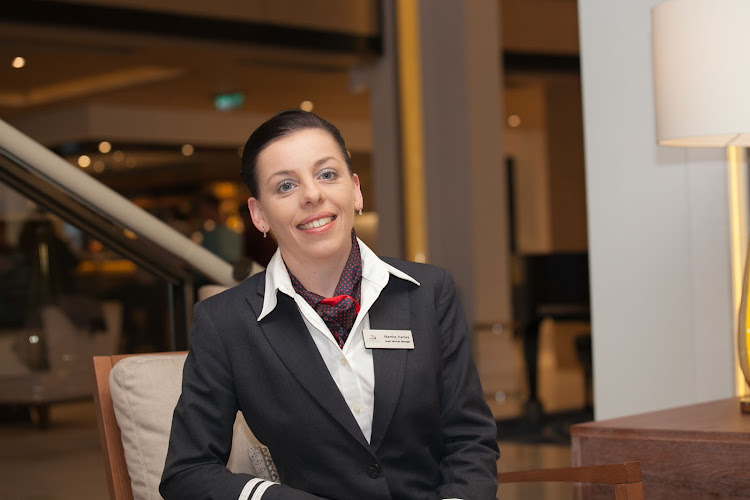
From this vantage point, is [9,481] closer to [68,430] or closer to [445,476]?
[68,430]

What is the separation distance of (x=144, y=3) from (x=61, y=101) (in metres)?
4.40

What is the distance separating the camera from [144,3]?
7.56 meters

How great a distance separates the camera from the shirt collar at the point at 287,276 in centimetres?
193

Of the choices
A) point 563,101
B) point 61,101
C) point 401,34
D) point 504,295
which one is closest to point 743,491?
point 504,295

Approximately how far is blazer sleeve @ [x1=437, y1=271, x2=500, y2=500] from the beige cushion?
430mm

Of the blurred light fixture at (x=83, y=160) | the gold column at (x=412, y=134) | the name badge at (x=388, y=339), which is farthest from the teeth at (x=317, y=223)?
the blurred light fixture at (x=83, y=160)

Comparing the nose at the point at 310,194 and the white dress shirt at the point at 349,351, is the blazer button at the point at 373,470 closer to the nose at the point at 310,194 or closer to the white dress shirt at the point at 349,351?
the white dress shirt at the point at 349,351

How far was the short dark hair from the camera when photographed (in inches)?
75.1

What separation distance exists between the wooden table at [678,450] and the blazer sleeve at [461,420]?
23.8 inches

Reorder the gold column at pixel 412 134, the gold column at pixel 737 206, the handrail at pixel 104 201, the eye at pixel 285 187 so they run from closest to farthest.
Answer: the eye at pixel 285 187
the handrail at pixel 104 201
the gold column at pixel 737 206
the gold column at pixel 412 134

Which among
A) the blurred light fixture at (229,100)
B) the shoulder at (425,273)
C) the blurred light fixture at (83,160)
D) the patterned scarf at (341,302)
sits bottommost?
the patterned scarf at (341,302)

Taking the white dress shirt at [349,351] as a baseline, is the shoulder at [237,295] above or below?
above

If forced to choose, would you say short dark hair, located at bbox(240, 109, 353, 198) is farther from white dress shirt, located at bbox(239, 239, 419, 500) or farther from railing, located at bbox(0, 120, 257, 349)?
railing, located at bbox(0, 120, 257, 349)

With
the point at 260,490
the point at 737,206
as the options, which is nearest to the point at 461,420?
the point at 260,490
